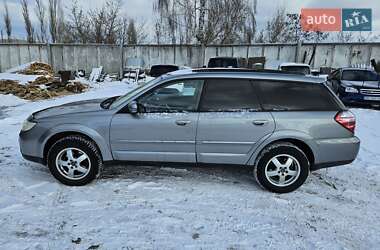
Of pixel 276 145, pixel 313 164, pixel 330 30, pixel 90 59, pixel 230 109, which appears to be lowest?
pixel 313 164

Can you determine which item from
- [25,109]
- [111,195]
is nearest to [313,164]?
[111,195]

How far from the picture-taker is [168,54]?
808 inches

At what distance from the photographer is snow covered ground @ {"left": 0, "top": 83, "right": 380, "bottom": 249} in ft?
9.61

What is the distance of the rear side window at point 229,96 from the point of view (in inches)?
150

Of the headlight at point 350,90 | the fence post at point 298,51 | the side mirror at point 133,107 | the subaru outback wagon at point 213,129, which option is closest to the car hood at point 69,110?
the subaru outback wagon at point 213,129

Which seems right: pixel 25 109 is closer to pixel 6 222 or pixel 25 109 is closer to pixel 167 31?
pixel 6 222

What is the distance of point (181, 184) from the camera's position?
4.13m

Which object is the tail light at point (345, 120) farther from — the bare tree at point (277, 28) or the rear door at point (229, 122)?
the bare tree at point (277, 28)

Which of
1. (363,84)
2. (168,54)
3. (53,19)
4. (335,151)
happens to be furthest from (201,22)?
(335,151)

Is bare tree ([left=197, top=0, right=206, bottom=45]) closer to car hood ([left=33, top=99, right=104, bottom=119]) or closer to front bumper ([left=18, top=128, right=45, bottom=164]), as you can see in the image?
car hood ([left=33, top=99, right=104, bottom=119])

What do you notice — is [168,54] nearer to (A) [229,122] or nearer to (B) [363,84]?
(B) [363,84]

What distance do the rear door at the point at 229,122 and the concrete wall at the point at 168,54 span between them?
602 inches

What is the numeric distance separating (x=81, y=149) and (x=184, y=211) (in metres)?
1.49

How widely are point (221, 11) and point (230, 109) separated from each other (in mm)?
19102
